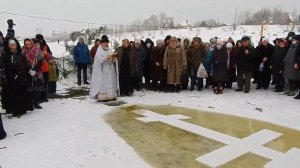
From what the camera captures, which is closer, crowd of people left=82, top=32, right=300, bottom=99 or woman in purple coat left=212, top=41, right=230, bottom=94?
crowd of people left=82, top=32, right=300, bottom=99

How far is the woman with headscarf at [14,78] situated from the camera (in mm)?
6422

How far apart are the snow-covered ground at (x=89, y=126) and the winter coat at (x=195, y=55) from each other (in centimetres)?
79

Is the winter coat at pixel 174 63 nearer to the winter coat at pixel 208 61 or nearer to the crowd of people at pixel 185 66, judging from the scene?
the crowd of people at pixel 185 66

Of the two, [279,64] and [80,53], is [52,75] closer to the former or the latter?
[80,53]

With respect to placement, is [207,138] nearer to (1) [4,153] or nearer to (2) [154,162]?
(2) [154,162]

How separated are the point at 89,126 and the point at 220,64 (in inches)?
175

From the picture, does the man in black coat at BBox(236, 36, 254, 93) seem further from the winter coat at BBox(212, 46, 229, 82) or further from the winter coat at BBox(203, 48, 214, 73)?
the winter coat at BBox(203, 48, 214, 73)

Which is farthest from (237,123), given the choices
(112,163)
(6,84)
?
(6,84)

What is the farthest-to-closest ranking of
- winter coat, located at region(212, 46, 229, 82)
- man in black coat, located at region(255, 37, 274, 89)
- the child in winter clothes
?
man in black coat, located at region(255, 37, 274, 89) < the child in winter clothes < winter coat, located at region(212, 46, 229, 82)

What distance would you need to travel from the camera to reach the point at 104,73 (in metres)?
8.01

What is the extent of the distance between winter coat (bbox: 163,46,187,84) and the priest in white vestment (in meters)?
1.70

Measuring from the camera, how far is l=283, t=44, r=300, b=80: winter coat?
337 inches

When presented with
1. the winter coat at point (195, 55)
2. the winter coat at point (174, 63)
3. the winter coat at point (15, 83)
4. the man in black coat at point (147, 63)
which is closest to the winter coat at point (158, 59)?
the winter coat at point (174, 63)

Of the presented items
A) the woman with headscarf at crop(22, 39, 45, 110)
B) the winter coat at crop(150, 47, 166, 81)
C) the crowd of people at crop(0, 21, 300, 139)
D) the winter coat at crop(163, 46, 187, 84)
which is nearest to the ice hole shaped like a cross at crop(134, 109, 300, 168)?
the crowd of people at crop(0, 21, 300, 139)
